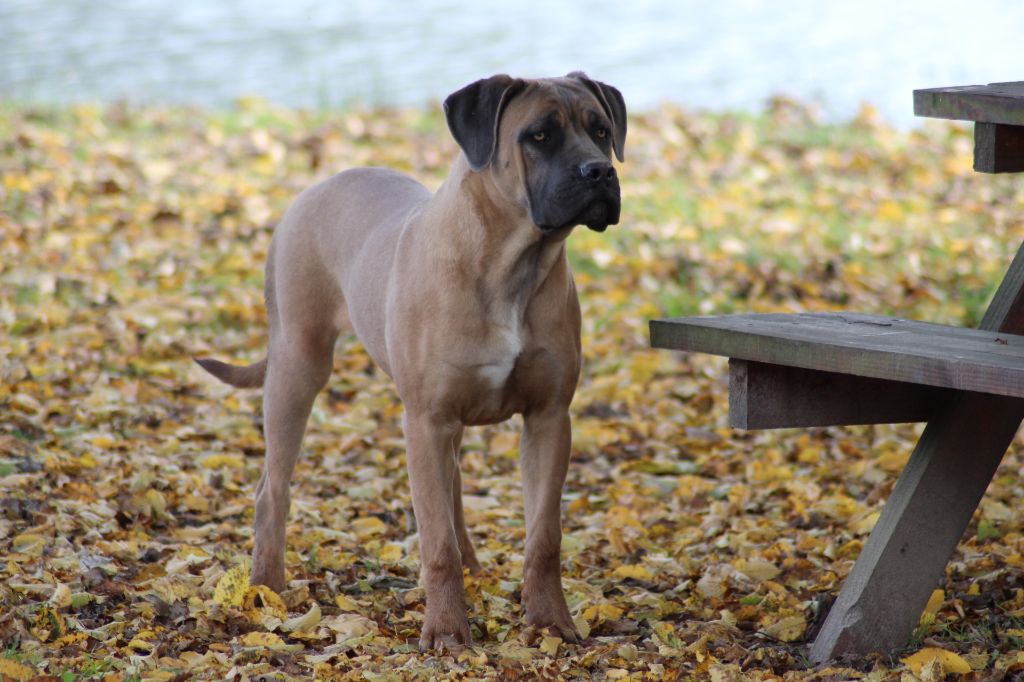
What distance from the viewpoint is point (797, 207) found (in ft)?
32.8

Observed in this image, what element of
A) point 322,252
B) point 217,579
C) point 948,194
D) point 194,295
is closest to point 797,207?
point 948,194

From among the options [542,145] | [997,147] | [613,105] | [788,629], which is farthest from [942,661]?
[613,105]

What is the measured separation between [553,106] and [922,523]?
1.59m

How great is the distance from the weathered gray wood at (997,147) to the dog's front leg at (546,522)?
140cm

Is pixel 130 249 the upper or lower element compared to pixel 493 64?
lower

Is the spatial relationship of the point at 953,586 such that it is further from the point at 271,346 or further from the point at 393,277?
the point at 271,346

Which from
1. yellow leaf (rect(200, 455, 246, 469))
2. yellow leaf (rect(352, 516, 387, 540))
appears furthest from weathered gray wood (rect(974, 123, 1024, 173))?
yellow leaf (rect(200, 455, 246, 469))

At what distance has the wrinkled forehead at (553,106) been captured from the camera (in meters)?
3.96

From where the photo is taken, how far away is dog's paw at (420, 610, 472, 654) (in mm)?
3910

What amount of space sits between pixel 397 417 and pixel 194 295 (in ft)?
6.81

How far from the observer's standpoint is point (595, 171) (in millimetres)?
3842

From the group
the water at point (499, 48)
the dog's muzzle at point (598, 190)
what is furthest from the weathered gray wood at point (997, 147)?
the water at point (499, 48)

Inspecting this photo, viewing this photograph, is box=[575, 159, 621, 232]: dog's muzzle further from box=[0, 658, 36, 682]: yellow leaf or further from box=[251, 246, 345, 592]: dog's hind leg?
box=[0, 658, 36, 682]: yellow leaf

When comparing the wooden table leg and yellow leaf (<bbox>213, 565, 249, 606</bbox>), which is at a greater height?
the wooden table leg
